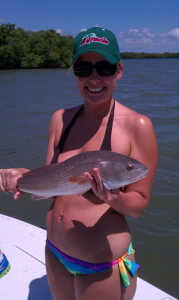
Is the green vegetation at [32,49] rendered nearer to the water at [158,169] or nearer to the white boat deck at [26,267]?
the water at [158,169]

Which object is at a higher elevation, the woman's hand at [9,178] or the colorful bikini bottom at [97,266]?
the woman's hand at [9,178]

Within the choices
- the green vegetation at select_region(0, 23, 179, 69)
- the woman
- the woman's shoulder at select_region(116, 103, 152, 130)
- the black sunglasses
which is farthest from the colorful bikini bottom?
the green vegetation at select_region(0, 23, 179, 69)

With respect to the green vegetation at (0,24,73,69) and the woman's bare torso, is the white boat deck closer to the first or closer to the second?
the woman's bare torso

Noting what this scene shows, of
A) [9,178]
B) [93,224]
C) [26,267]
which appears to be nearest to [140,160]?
[93,224]

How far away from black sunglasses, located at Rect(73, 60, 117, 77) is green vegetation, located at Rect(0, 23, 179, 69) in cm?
5980

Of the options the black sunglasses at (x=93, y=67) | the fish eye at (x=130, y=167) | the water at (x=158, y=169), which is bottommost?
the water at (x=158, y=169)

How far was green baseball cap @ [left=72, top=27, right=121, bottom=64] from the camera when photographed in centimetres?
209

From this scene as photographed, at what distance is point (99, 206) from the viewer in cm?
214

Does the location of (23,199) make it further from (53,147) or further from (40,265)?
(53,147)

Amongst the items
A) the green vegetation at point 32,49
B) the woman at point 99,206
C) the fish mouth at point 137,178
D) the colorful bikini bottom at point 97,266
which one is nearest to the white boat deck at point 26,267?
the woman at point 99,206

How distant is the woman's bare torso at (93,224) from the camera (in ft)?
6.81

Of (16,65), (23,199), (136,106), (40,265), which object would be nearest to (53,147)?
(40,265)

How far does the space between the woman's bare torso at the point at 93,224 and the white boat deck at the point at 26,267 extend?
0.97 m

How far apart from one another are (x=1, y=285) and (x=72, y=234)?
1359 millimetres
